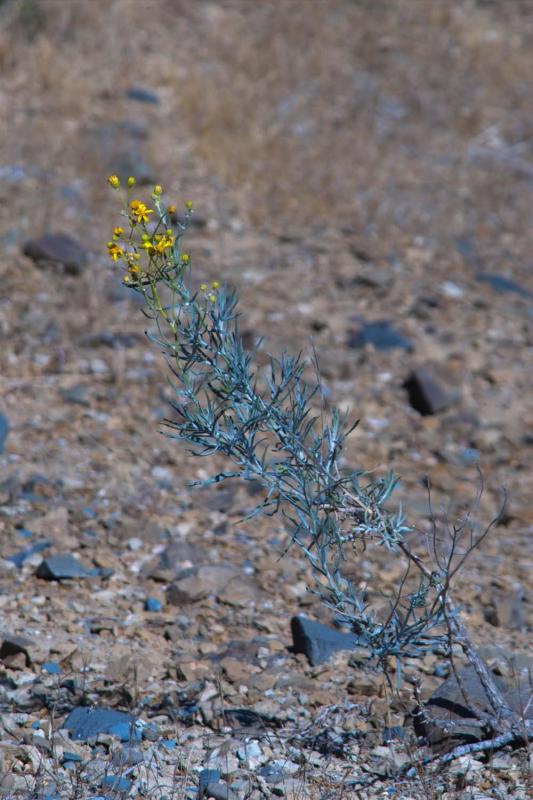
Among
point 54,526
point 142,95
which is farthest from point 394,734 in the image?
point 142,95

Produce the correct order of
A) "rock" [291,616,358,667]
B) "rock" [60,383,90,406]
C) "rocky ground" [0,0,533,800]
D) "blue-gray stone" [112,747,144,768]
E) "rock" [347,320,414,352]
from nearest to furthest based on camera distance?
"blue-gray stone" [112,747,144,768] → "rocky ground" [0,0,533,800] → "rock" [291,616,358,667] → "rock" [60,383,90,406] → "rock" [347,320,414,352]

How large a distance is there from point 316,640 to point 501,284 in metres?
4.04

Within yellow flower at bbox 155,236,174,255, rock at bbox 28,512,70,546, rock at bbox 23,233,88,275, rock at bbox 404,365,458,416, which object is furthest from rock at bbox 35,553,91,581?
rock at bbox 23,233,88,275

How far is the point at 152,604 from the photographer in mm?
3668

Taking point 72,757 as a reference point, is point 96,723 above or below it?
above

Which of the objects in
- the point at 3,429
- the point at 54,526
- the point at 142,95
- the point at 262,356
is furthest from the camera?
the point at 142,95

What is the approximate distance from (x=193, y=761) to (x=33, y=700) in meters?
0.57

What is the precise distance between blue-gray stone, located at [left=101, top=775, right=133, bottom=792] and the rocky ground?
0.01 m

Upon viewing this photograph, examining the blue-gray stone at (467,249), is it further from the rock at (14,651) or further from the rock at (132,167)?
the rock at (14,651)

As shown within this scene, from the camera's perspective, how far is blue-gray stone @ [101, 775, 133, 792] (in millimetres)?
2577

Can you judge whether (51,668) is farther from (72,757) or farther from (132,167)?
(132,167)

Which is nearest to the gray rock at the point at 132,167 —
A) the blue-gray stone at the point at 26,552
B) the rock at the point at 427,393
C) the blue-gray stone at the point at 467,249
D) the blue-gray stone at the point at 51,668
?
the blue-gray stone at the point at 467,249

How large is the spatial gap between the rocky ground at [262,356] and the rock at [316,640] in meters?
0.01

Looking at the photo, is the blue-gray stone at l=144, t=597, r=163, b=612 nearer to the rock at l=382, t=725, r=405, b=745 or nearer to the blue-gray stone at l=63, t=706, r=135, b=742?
the blue-gray stone at l=63, t=706, r=135, b=742
